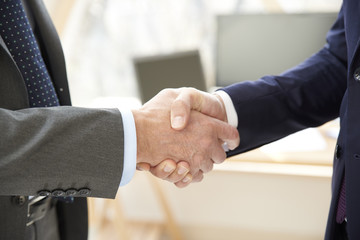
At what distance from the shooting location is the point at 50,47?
1.24 metres

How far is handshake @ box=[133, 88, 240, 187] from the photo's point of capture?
1.16m

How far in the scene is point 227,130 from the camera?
1.27 metres

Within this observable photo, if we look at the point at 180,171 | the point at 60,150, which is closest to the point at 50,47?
the point at 60,150

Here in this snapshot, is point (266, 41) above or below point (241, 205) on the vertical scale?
above

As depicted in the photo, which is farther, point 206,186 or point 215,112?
point 206,186

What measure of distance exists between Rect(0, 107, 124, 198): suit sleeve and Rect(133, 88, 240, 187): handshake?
0.16 m

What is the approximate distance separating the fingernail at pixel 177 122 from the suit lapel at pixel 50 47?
0.35m

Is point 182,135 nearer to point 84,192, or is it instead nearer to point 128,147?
point 128,147

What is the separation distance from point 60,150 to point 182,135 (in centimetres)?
40

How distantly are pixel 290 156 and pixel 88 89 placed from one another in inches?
60.4

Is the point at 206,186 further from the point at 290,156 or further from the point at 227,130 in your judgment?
the point at 227,130

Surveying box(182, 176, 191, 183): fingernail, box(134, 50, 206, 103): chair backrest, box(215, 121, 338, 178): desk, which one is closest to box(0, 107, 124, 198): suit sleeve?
box(182, 176, 191, 183): fingernail

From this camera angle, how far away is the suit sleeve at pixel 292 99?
1.29 m

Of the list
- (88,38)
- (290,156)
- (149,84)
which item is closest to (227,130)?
(290,156)
